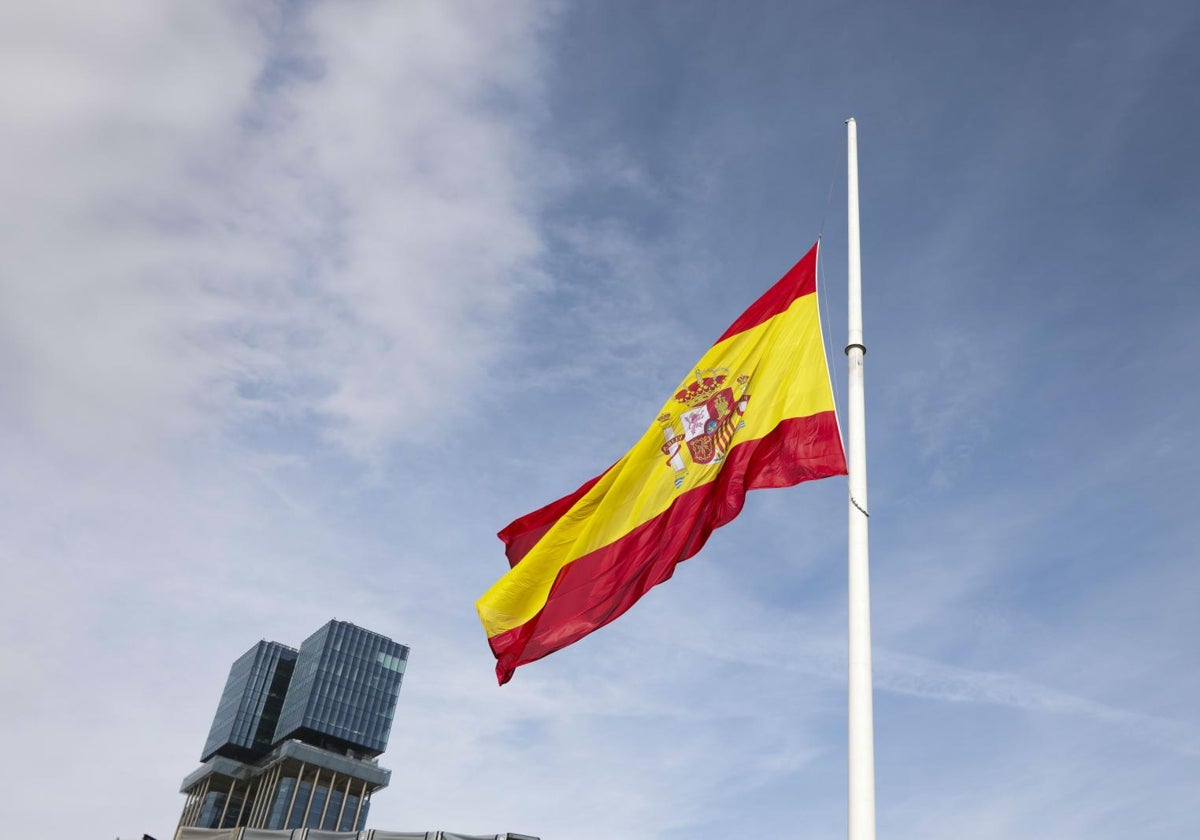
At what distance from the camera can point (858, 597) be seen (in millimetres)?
11781

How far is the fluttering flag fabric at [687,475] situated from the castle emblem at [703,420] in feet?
0.07

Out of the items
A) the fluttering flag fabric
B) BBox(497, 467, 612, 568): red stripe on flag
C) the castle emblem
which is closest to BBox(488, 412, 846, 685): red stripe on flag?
the fluttering flag fabric

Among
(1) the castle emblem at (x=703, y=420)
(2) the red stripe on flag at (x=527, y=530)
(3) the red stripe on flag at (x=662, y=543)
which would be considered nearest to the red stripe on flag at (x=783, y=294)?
(1) the castle emblem at (x=703, y=420)

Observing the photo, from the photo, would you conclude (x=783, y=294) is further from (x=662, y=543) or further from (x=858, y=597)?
(x=858, y=597)

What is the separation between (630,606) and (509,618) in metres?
2.38

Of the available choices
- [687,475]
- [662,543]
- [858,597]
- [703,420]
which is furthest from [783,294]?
[858,597]

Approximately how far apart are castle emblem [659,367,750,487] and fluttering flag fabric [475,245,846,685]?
0.07ft

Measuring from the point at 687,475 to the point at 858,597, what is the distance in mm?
3953

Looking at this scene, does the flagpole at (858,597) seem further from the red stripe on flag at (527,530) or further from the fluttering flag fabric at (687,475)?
the red stripe on flag at (527,530)

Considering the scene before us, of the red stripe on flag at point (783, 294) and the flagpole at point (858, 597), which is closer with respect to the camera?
the flagpole at point (858, 597)

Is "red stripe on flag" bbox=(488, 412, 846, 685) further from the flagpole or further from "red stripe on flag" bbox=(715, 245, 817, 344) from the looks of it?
"red stripe on flag" bbox=(715, 245, 817, 344)

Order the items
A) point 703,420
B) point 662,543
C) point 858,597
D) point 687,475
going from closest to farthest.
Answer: point 858,597
point 662,543
point 687,475
point 703,420

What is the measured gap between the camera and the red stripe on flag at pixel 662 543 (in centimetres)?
1370

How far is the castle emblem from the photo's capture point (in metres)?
15.0
